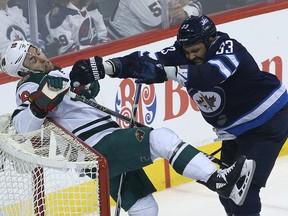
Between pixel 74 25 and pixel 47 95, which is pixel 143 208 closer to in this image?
pixel 47 95

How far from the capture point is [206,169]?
11.2 ft

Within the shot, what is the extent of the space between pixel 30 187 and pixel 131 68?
2.04ft

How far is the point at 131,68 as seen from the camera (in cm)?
372

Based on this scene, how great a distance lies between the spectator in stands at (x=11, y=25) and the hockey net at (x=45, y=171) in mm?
885

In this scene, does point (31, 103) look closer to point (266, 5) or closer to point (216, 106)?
point (216, 106)

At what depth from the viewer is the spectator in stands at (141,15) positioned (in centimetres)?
516

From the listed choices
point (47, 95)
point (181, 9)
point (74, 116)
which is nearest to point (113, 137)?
point (74, 116)

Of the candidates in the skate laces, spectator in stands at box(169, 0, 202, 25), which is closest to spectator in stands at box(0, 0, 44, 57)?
spectator in stands at box(169, 0, 202, 25)

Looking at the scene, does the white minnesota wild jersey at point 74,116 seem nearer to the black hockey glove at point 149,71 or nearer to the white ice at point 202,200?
the black hockey glove at point 149,71

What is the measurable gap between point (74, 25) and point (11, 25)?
385mm

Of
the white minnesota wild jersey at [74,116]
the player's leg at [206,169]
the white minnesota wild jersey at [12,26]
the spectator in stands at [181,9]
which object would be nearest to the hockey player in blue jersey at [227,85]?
the white minnesota wild jersey at [74,116]

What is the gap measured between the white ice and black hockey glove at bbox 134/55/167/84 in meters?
1.45

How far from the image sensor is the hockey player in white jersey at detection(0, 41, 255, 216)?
3441 millimetres

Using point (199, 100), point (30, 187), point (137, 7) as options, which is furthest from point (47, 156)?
point (137, 7)
